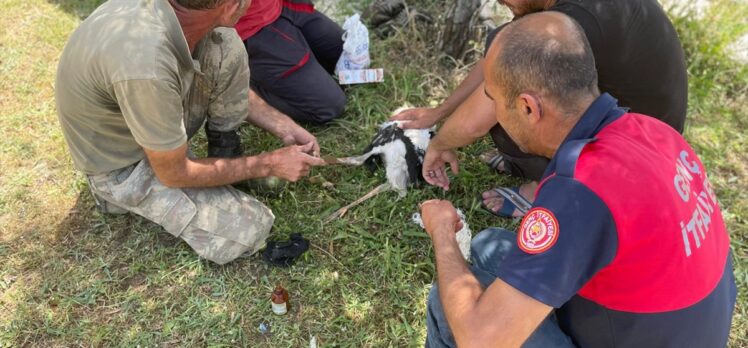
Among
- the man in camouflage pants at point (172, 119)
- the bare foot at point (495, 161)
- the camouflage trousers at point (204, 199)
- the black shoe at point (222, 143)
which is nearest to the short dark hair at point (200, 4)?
the man in camouflage pants at point (172, 119)

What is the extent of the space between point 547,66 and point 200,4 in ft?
4.52

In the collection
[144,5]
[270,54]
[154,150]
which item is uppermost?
[144,5]

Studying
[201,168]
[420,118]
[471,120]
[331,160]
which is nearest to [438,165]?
[420,118]

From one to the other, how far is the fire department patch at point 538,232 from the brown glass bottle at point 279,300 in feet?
4.45

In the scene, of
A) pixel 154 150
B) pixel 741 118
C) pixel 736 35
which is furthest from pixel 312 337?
pixel 736 35

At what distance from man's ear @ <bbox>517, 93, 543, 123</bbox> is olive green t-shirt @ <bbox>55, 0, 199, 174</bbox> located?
1.34 m

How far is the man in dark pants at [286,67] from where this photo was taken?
11.2ft

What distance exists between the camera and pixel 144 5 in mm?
2195

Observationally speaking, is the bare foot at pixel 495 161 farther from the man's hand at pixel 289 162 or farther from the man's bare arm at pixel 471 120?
the man's hand at pixel 289 162

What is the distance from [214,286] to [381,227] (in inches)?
35.6

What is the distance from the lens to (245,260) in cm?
279

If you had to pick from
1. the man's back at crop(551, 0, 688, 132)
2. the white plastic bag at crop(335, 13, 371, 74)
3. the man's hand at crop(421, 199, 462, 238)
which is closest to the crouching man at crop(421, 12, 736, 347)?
the man's hand at crop(421, 199, 462, 238)

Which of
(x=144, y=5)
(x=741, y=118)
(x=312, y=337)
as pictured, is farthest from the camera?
(x=741, y=118)

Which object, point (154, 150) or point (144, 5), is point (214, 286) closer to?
point (154, 150)
